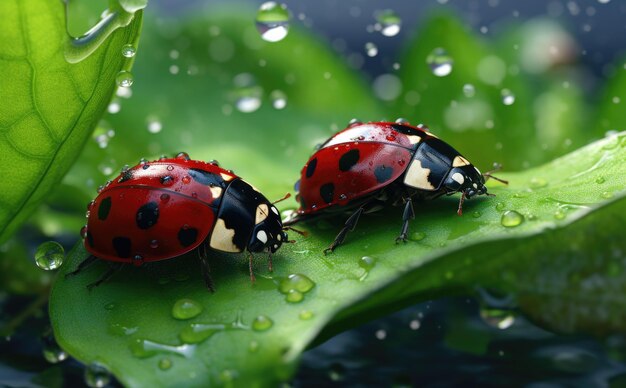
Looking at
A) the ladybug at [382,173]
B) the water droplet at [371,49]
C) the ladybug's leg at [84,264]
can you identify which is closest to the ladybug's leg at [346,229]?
the ladybug at [382,173]

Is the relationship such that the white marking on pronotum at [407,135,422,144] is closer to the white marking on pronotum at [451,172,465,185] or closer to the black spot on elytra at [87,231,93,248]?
the white marking on pronotum at [451,172,465,185]

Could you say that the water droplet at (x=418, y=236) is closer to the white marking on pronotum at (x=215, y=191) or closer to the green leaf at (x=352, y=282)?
the green leaf at (x=352, y=282)

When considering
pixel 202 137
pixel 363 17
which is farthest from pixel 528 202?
pixel 363 17

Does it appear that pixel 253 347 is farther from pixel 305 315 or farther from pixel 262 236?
pixel 262 236

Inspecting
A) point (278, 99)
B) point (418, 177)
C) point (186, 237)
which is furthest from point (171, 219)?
point (278, 99)

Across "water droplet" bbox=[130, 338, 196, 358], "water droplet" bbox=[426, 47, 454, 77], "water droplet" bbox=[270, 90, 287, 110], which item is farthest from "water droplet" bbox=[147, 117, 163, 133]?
"water droplet" bbox=[130, 338, 196, 358]

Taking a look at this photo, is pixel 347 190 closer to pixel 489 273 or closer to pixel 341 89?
pixel 489 273

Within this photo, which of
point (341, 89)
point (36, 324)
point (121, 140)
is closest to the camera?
point (36, 324)
